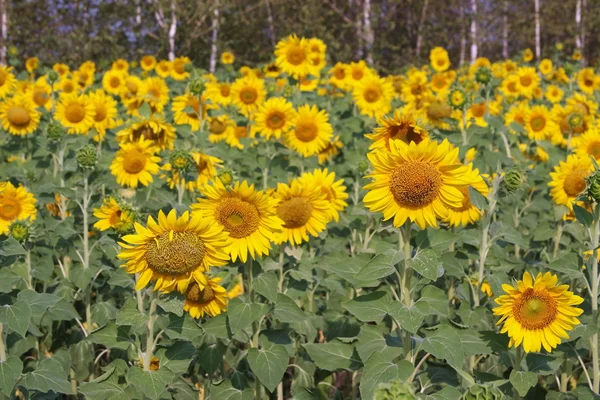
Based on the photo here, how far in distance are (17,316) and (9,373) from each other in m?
0.22

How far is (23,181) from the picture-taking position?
4504 mm

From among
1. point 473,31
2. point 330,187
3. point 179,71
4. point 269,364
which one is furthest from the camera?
point 473,31

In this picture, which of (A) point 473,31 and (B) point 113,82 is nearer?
(B) point 113,82

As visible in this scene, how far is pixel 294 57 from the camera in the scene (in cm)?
629

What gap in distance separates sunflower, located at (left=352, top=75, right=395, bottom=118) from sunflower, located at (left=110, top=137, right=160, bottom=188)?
8.41 ft

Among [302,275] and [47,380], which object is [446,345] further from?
[47,380]

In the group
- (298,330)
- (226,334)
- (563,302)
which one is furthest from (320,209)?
(563,302)

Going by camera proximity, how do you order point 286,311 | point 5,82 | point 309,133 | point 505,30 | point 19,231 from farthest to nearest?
point 505,30 < point 5,82 < point 309,133 < point 19,231 < point 286,311

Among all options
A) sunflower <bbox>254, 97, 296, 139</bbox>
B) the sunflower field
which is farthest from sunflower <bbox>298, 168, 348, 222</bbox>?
sunflower <bbox>254, 97, 296, 139</bbox>

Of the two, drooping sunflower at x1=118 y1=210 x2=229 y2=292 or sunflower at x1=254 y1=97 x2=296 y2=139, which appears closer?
drooping sunflower at x1=118 y1=210 x2=229 y2=292

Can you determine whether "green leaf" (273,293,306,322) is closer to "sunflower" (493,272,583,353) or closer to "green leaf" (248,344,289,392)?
"green leaf" (248,344,289,392)

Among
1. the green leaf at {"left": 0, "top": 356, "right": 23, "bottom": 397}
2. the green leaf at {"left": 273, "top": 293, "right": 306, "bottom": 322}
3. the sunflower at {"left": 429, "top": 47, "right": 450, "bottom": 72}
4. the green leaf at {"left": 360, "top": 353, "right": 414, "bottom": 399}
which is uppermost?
the sunflower at {"left": 429, "top": 47, "right": 450, "bottom": 72}

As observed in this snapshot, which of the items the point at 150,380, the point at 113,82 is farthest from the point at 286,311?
the point at 113,82

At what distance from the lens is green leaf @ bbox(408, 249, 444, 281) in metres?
2.21
